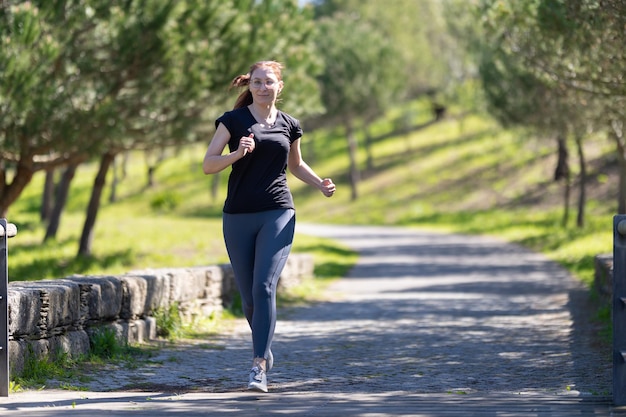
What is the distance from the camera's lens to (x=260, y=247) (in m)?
6.64

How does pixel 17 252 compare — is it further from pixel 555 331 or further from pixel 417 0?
pixel 417 0

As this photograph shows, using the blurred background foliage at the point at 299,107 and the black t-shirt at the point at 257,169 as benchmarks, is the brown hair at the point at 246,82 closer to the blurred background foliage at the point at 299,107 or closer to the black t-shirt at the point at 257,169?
the black t-shirt at the point at 257,169

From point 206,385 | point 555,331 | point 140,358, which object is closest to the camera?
point 206,385

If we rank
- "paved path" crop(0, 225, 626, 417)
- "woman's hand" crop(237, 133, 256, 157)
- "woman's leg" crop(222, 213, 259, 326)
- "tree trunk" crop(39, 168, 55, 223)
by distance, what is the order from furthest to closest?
"tree trunk" crop(39, 168, 55, 223) → "woman's leg" crop(222, 213, 259, 326) → "woman's hand" crop(237, 133, 256, 157) → "paved path" crop(0, 225, 626, 417)

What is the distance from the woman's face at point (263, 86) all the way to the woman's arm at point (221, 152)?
28 centimetres

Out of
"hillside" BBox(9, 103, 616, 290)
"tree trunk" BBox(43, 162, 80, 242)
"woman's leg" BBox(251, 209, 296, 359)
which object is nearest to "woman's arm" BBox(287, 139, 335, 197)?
"woman's leg" BBox(251, 209, 296, 359)

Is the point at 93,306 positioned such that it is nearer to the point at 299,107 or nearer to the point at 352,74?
the point at 299,107

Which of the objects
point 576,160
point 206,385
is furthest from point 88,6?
point 576,160

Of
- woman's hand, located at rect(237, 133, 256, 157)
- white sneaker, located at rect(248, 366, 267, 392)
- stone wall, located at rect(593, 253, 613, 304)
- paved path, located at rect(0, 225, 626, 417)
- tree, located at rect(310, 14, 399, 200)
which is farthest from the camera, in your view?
tree, located at rect(310, 14, 399, 200)

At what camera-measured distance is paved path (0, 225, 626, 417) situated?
595 centimetres

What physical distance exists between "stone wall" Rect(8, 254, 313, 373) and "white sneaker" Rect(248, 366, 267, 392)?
1580 mm

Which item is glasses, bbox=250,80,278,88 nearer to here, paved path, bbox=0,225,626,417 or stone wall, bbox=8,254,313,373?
paved path, bbox=0,225,626,417

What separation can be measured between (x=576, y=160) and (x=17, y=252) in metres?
26.5

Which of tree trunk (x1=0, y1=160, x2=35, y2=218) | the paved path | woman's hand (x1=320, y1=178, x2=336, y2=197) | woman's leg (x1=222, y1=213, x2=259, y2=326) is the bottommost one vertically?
the paved path
